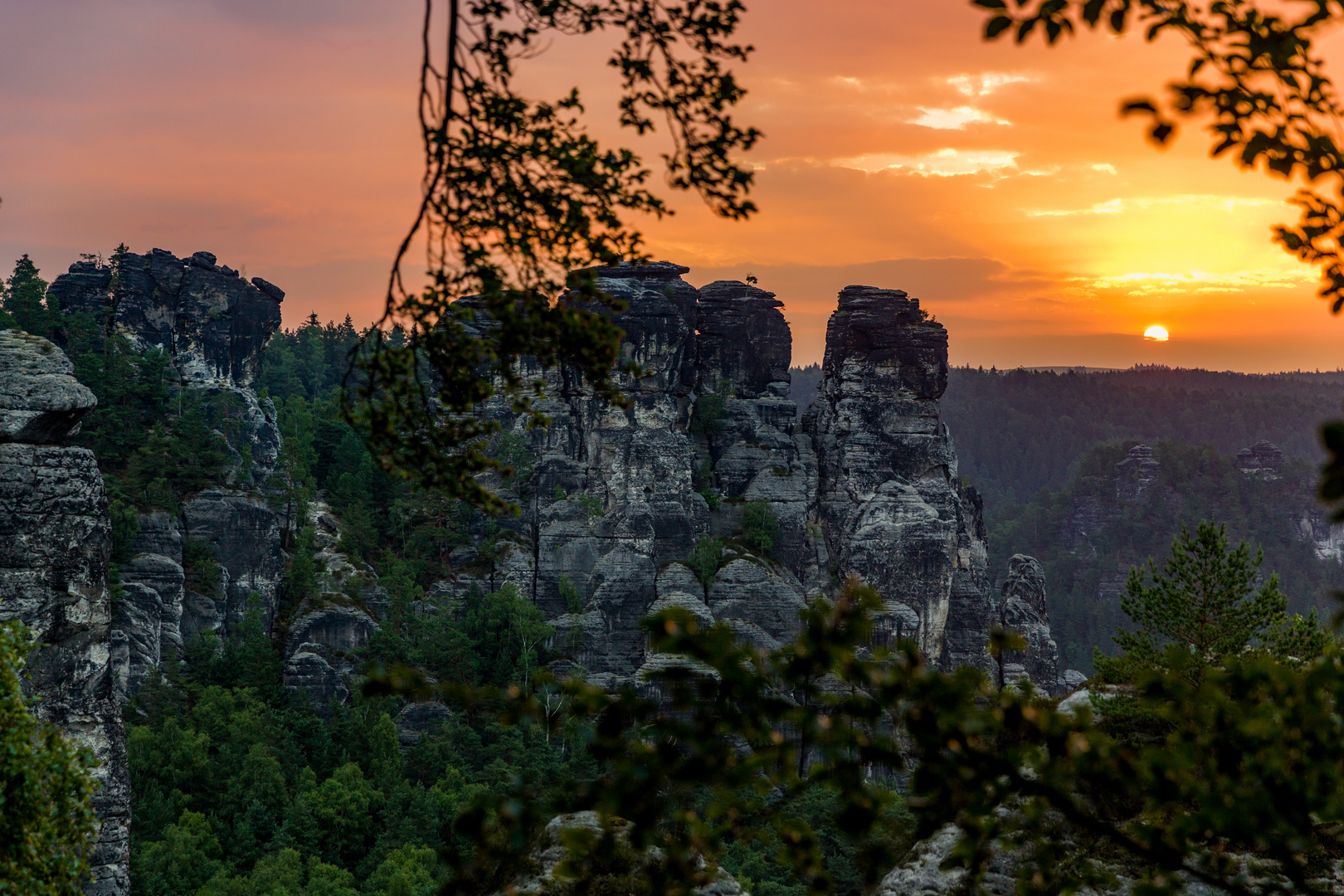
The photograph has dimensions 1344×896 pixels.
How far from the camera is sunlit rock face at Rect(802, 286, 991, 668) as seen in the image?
220 ft

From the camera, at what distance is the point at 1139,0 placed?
16.1ft

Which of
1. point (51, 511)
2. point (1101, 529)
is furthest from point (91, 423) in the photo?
point (1101, 529)

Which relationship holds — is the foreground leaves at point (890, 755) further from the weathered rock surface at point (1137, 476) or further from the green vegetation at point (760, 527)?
the weathered rock surface at point (1137, 476)

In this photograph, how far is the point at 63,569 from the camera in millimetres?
27219

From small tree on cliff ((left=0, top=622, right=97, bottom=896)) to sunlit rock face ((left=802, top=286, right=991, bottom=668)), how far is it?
57.2 m

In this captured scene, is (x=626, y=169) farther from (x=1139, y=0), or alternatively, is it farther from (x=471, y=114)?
(x=1139, y=0)

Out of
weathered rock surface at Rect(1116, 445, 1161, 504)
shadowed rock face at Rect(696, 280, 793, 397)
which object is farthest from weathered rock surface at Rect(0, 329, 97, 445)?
weathered rock surface at Rect(1116, 445, 1161, 504)

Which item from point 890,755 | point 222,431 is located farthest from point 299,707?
point 890,755

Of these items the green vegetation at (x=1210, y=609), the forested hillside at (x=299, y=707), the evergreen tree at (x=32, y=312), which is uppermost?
the evergreen tree at (x=32, y=312)

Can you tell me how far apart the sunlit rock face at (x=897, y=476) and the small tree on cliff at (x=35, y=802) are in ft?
188

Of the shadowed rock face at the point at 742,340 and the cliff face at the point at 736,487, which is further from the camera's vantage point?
the shadowed rock face at the point at 742,340

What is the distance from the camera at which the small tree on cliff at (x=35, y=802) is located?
1102 cm

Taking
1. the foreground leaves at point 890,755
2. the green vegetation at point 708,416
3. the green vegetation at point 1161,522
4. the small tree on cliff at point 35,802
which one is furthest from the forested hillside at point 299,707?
the green vegetation at point 1161,522

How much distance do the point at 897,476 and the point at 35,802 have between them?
64.0m
